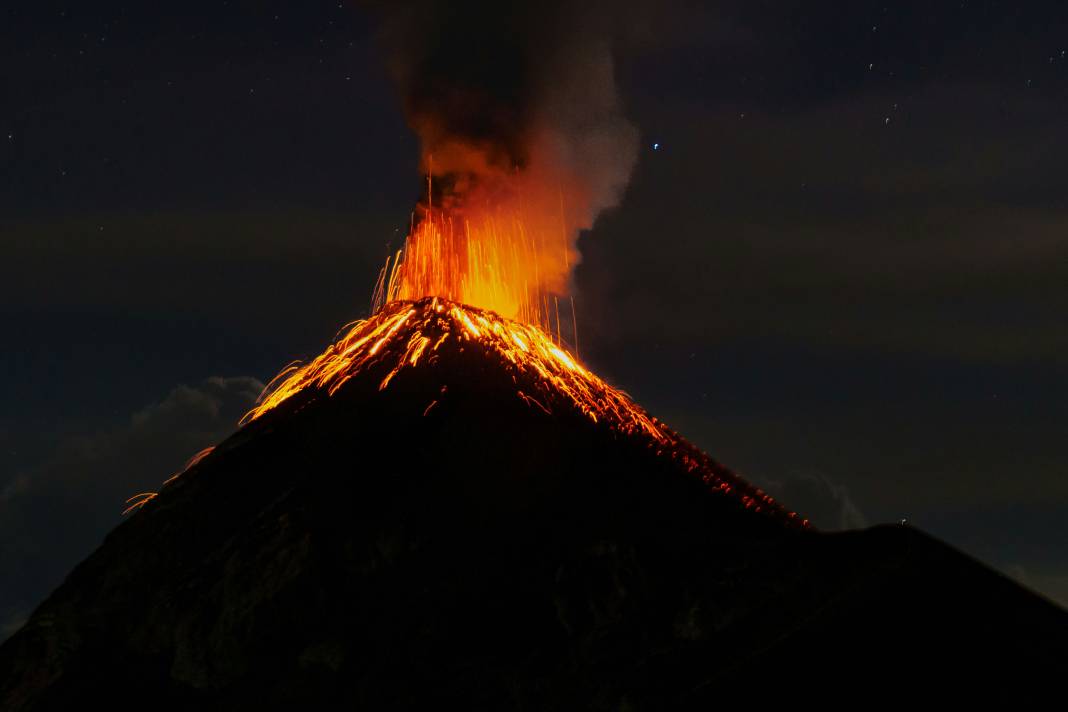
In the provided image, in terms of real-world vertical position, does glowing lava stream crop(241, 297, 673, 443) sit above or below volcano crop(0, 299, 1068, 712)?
above

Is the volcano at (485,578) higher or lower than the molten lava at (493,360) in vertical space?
lower

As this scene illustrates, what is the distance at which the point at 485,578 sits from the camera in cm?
5756

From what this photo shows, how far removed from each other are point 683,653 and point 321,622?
53.5 ft

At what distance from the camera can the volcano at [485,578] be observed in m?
44.8

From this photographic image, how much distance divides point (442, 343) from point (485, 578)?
17.9m

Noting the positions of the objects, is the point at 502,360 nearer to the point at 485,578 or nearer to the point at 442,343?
the point at 442,343

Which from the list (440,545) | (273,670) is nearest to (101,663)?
(273,670)

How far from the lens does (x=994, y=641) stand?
44281mm

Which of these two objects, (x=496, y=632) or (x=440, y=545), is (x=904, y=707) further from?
(x=440, y=545)

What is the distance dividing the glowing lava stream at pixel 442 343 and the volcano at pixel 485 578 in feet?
0.58

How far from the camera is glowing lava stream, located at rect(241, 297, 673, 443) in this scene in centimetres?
7094

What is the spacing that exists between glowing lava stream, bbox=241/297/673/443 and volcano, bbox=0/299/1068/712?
176 millimetres

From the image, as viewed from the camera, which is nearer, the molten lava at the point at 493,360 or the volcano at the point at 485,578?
the volcano at the point at 485,578

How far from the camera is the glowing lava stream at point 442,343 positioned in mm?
70938
